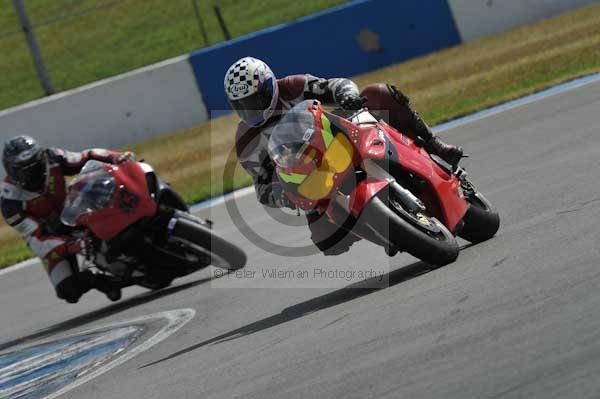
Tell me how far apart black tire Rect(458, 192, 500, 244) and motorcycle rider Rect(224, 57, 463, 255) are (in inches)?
12.4

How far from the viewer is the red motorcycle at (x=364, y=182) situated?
22.1ft

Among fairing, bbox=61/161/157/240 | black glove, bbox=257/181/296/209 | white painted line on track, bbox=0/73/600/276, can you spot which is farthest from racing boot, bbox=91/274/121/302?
white painted line on track, bbox=0/73/600/276

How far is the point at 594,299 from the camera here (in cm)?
513

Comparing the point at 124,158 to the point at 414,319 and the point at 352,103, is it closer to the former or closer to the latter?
the point at 352,103

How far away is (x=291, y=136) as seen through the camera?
682 centimetres

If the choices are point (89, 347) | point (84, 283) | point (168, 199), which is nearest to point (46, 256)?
point (84, 283)

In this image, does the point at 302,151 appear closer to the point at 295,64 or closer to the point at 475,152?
the point at 475,152

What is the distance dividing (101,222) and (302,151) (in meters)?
3.19

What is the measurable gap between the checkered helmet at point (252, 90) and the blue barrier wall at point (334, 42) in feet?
36.7

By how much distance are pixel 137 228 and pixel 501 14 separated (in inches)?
430

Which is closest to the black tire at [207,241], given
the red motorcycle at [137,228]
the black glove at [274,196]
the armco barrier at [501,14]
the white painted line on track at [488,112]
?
the red motorcycle at [137,228]

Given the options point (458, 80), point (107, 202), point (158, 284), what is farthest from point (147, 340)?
point (458, 80)

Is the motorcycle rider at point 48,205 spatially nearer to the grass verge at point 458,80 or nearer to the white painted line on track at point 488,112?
the white painted line on track at point 488,112

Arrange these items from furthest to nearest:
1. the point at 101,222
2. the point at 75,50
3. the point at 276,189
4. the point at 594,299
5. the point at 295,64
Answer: the point at 75,50
the point at 295,64
the point at 101,222
the point at 276,189
the point at 594,299
